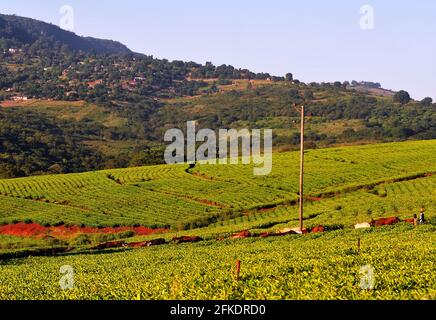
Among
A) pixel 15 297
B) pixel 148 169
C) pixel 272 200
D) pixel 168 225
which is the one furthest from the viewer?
pixel 148 169

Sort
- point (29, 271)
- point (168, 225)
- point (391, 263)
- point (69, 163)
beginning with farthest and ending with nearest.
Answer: point (69, 163), point (168, 225), point (29, 271), point (391, 263)

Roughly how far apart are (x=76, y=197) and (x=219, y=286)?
247ft

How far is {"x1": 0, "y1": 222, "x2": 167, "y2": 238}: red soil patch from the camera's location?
71.3m

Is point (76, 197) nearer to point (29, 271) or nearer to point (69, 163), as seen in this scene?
point (29, 271)

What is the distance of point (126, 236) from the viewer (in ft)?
222

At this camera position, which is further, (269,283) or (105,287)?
(105,287)

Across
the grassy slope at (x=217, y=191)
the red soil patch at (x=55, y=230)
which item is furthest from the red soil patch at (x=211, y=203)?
the red soil patch at (x=55, y=230)

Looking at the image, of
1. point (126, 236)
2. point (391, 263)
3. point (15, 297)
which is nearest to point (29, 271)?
point (15, 297)

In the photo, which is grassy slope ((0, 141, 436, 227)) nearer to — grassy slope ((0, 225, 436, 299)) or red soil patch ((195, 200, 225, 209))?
red soil patch ((195, 200, 225, 209))

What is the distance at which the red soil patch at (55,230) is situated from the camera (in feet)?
234

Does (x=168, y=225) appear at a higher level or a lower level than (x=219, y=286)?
lower

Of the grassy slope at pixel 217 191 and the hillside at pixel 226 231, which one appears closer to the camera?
the hillside at pixel 226 231

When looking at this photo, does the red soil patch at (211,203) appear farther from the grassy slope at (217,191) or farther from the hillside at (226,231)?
the hillside at (226,231)

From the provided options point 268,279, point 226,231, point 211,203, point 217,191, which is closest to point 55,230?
point 211,203
